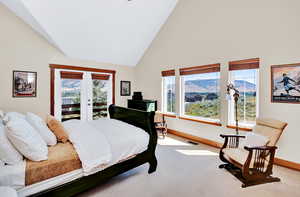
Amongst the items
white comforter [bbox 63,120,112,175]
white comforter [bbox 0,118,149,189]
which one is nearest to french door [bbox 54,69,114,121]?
white comforter [bbox 0,118,149,189]

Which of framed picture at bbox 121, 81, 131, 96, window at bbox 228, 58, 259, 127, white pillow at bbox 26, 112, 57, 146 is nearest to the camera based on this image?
white pillow at bbox 26, 112, 57, 146

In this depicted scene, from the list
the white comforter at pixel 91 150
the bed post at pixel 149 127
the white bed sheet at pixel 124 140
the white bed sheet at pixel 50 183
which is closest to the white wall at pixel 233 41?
the bed post at pixel 149 127

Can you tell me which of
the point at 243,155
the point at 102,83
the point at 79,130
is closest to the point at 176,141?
the point at 243,155

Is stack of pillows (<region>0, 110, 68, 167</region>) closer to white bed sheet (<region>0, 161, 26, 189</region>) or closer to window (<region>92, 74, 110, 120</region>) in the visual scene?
white bed sheet (<region>0, 161, 26, 189</region>)

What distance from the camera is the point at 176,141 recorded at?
4.21 m

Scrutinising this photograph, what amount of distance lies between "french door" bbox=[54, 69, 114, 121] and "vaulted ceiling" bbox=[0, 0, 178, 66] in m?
0.60

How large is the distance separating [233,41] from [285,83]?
130 cm

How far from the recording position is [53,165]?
5.57ft

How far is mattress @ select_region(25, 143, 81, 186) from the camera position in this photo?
1.57 m

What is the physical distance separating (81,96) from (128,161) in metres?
3.41

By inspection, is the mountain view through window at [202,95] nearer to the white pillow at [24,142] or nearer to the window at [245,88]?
the window at [245,88]

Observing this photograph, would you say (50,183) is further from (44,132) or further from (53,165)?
(44,132)

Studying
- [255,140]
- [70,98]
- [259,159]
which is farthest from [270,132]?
[70,98]

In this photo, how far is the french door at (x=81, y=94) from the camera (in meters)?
4.64
